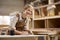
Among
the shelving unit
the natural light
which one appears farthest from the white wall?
the shelving unit

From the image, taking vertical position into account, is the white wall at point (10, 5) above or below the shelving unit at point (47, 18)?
above

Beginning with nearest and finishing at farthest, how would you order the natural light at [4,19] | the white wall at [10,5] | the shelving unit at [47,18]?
the shelving unit at [47,18] < the white wall at [10,5] < the natural light at [4,19]

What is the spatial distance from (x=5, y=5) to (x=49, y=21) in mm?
3252

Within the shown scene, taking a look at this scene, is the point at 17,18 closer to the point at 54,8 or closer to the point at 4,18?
the point at 54,8

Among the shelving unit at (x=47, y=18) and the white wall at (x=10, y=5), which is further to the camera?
the white wall at (x=10, y=5)

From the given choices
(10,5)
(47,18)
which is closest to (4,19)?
(10,5)

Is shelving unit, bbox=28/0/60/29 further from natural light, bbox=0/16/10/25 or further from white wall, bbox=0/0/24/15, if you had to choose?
natural light, bbox=0/16/10/25

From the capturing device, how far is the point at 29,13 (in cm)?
260

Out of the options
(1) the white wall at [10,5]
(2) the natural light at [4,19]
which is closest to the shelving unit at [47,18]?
(1) the white wall at [10,5]

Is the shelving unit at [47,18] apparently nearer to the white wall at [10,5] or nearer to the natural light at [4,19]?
the white wall at [10,5]

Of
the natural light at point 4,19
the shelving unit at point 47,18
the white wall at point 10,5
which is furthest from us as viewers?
the natural light at point 4,19

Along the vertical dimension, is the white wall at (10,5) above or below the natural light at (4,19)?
above

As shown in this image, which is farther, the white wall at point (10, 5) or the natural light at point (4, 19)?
the natural light at point (4, 19)

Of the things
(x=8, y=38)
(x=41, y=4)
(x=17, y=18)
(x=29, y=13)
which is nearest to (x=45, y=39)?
(x=8, y=38)
